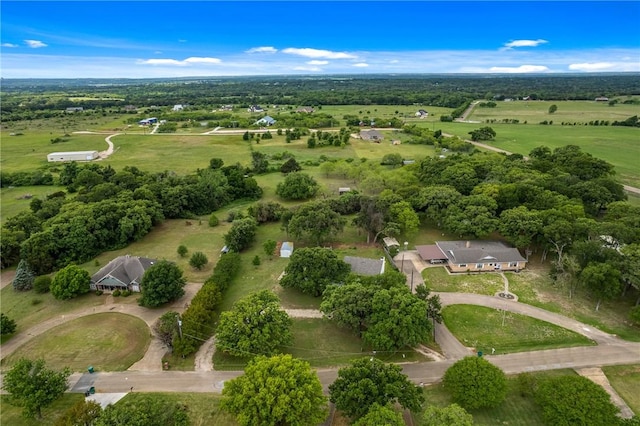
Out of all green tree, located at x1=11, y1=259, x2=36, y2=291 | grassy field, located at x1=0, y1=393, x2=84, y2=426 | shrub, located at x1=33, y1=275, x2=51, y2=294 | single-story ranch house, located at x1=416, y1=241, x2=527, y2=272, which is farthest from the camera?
single-story ranch house, located at x1=416, y1=241, x2=527, y2=272

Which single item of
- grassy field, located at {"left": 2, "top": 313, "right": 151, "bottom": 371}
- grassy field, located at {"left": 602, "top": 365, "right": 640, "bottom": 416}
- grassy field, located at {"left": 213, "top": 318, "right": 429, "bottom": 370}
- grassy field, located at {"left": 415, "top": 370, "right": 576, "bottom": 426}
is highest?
grassy field, located at {"left": 602, "top": 365, "right": 640, "bottom": 416}

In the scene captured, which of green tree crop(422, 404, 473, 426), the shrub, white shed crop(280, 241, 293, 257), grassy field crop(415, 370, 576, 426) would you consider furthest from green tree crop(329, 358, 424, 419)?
the shrub

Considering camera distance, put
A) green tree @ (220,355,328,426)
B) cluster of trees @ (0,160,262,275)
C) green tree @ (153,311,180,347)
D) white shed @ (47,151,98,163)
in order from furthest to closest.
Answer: white shed @ (47,151,98,163) → cluster of trees @ (0,160,262,275) → green tree @ (153,311,180,347) → green tree @ (220,355,328,426)

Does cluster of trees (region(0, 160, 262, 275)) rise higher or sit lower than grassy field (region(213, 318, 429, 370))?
higher

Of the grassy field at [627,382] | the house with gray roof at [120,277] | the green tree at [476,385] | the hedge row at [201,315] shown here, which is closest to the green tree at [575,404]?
the green tree at [476,385]

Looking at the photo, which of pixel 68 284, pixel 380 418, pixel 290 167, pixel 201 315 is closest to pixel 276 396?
pixel 380 418

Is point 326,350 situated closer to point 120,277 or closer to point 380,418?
point 380,418

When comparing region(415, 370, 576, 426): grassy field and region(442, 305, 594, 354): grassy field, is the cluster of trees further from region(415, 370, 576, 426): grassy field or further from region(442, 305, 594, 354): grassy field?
region(415, 370, 576, 426): grassy field

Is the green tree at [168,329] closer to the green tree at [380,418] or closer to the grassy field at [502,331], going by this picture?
the green tree at [380,418]
